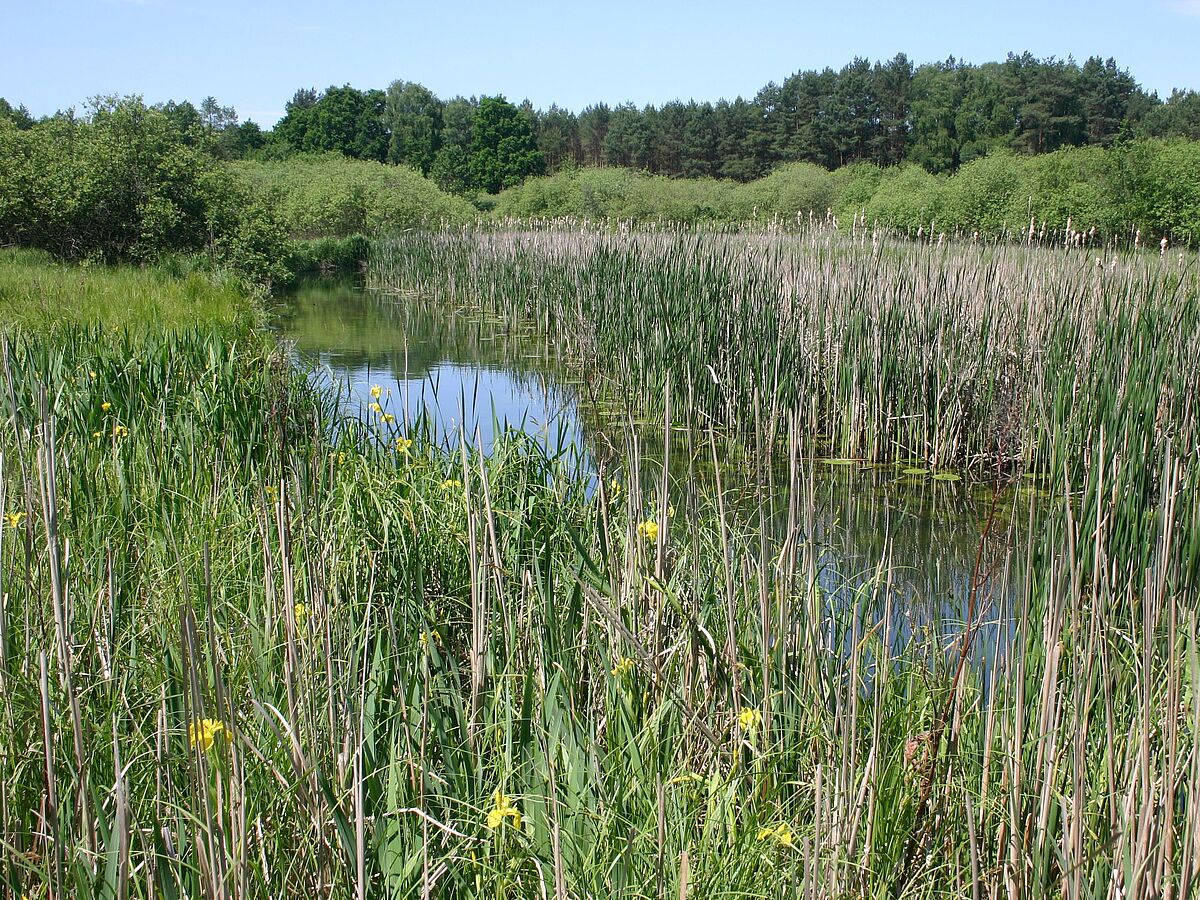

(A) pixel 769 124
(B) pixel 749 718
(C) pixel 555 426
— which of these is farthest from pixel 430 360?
(A) pixel 769 124

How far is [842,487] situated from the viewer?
6.23m

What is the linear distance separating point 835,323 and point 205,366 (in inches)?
157

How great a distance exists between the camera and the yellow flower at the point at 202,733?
4.33 feet

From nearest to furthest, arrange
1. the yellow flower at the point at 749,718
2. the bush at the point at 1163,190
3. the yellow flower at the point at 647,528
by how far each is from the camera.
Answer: the yellow flower at the point at 749,718 → the yellow flower at the point at 647,528 → the bush at the point at 1163,190

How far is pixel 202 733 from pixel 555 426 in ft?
20.0

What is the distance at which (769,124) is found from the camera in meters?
55.5

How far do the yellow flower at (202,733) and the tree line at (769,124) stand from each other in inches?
1361

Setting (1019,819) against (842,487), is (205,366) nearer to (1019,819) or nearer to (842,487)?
(842,487)

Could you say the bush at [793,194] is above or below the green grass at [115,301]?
above

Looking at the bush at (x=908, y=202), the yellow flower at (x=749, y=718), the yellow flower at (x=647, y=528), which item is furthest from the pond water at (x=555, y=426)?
the bush at (x=908, y=202)

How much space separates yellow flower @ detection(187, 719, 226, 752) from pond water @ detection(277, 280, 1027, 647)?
0.90 meters

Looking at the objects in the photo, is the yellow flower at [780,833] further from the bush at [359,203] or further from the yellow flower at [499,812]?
the bush at [359,203]

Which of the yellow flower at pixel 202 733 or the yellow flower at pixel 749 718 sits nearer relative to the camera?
the yellow flower at pixel 202 733

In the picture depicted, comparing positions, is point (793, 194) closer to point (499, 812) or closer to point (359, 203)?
point (359, 203)
